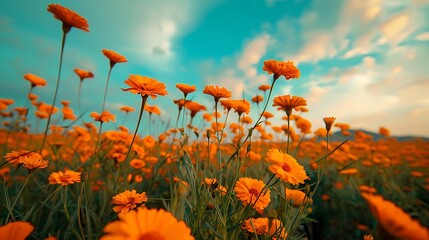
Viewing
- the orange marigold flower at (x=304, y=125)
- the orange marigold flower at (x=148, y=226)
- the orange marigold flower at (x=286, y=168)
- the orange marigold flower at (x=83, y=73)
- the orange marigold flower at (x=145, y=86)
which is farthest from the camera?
the orange marigold flower at (x=304, y=125)

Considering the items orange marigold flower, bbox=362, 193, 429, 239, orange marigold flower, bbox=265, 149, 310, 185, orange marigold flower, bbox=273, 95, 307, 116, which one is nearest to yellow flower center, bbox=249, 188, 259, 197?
orange marigold flower, bbox=265, 149, 310, 185

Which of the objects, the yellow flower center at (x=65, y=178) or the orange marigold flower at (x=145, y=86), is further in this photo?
the yellow flower center at (x=65, y=178)

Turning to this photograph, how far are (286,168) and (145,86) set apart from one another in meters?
0.67

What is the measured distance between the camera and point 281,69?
111 centimetres

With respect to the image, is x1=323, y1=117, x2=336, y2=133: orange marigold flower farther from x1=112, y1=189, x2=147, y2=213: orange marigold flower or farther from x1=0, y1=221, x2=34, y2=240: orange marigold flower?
x1=0, y1=221, x2=34, y2=240: orange marigold flower

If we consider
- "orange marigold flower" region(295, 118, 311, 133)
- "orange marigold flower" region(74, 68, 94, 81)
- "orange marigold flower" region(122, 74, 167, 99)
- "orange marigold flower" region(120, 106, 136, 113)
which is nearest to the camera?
"orange marigold flower" region(122, 74, 167, 99)

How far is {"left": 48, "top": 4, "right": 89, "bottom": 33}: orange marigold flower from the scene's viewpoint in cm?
106

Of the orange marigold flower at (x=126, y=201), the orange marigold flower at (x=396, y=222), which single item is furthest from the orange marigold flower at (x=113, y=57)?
the orange marigold flower at (x=396, y=222)

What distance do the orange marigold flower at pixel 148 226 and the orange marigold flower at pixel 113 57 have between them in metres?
1.07

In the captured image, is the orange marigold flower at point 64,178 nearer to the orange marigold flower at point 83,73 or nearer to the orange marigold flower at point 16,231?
the orange marigold flower at point 16,231

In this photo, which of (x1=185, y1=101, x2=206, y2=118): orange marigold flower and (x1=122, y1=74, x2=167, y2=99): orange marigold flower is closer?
(x1=122, y1=74, x2=167, y2=99): orange marigold flower

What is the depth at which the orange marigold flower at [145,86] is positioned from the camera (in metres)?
0.95

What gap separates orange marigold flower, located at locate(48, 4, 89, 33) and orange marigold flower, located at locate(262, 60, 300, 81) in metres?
0.90

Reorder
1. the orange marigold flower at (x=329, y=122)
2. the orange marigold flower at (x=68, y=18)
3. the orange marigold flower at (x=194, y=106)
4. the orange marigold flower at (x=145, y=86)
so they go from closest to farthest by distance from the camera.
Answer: the orange marigold flower at (x=145, y=86)
the orange marigold flower at (x=68, y=18)
the orange marigold flower at (x=329, y=122)
the orange marigold flower at (x=194, y=106)
